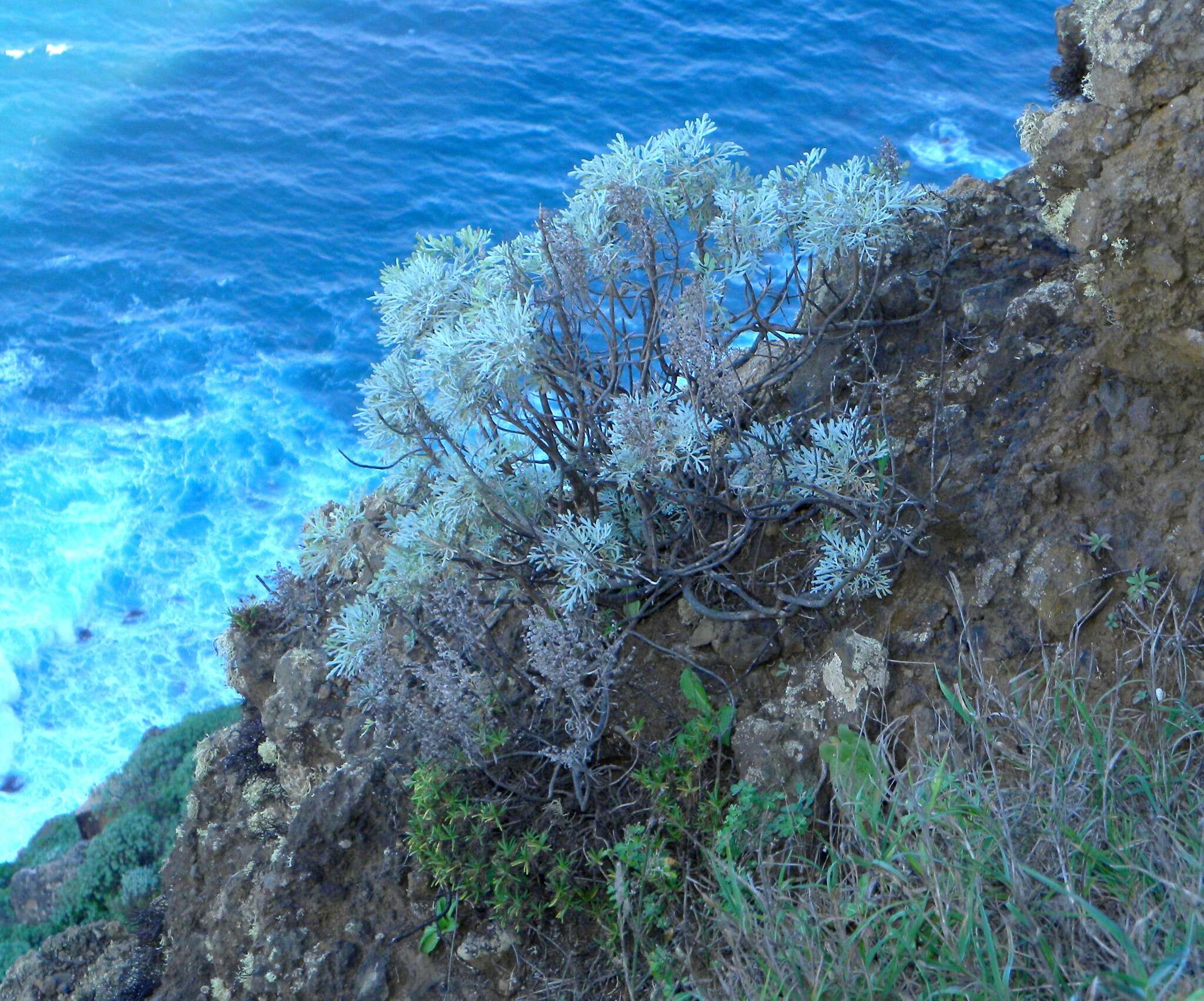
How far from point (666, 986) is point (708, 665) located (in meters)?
1.42

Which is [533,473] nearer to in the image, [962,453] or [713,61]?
[962,453]

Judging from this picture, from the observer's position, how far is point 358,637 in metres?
4.44

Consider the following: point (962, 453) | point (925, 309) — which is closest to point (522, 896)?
point (962, 453)

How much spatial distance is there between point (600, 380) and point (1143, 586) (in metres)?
2.28

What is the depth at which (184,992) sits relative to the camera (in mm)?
4578

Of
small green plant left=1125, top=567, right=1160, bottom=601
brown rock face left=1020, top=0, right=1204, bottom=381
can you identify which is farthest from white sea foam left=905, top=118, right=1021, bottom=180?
small green plant left=1125, top=567, right=1160, bottom=601

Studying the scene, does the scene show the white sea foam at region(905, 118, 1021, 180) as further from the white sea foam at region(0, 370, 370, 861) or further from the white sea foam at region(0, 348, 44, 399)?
the white sea foam at region(0, 348, 44, 399)

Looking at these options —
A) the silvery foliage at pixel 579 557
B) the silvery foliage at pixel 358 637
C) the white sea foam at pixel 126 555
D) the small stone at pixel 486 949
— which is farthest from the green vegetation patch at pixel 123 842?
the silvery foliage at pixel 579 557

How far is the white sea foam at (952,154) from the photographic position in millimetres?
18484

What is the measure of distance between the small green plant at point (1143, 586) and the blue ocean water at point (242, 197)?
1163 cm

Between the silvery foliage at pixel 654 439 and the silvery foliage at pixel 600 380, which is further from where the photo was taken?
the silvery foliage at pixel 600 380

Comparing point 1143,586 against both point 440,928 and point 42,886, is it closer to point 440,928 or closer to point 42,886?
point 440,928

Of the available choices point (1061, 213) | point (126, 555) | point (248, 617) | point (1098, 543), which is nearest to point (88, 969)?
point (248, 617)

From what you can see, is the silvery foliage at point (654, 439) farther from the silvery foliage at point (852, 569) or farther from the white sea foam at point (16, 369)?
the white sea foam at point (16, 369)
